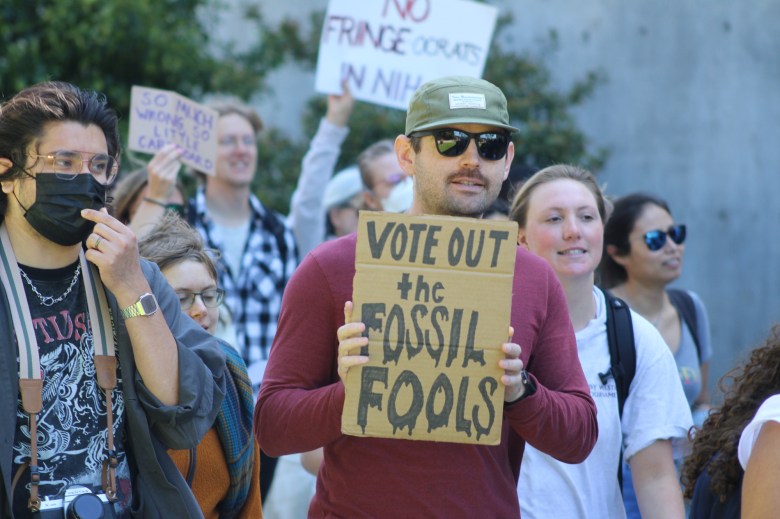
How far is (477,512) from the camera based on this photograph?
3.03 meters

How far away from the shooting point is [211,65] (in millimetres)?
9453

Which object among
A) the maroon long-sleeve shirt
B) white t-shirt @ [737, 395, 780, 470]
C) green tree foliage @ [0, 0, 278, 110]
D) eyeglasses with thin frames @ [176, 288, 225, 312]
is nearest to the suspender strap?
the maroon long-sleeve shirt

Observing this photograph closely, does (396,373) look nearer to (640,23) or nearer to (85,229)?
(85,229)

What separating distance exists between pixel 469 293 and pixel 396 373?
273 millimetres

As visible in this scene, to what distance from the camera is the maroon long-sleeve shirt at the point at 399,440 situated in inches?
118

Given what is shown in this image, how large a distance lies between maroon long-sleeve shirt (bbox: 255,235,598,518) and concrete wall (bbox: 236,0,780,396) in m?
7.65

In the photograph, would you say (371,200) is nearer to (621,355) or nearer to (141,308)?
(621,355)

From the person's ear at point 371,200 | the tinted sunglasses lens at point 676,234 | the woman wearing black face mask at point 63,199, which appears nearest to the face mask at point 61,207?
the woman wearing black face mask at point 63,199

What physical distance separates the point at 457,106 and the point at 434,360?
75cm

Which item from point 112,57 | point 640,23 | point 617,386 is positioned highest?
point 640,23

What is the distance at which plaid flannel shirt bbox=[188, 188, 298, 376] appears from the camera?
6.05 metres

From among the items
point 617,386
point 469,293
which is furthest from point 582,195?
point 469,293

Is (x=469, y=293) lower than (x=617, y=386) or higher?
higher

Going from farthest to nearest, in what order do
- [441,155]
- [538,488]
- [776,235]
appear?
[776,235]
[538,488]
[441,155]
